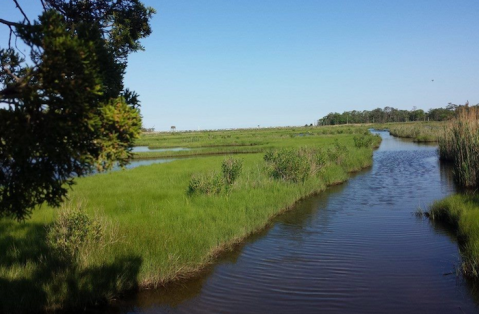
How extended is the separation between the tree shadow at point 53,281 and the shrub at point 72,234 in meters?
0.22

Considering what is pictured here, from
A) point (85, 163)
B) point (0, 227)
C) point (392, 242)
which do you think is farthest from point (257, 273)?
point (0, 227)

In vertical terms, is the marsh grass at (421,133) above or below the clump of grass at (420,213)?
above

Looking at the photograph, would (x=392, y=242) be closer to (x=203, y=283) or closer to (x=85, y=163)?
(x=203, y=283)

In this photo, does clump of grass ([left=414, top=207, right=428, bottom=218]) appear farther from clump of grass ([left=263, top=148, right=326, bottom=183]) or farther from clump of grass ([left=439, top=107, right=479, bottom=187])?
clump of grass ([left=263, top=148, right=326, bottom=183])

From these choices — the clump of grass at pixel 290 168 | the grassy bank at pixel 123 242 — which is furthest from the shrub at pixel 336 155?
the grassy bank at pixel 123 242

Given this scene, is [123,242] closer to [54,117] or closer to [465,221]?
[54,117]

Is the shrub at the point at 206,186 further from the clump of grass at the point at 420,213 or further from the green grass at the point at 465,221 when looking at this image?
the green grass at the point at 465,221

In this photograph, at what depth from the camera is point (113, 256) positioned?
880cm

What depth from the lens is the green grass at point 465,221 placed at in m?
9.20

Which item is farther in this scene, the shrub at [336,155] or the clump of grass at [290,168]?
the shrub at [336,155]

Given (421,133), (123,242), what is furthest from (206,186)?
(421,133)

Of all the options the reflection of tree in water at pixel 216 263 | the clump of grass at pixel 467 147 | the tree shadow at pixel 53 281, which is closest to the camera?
the tree shadow at pixel 53 281

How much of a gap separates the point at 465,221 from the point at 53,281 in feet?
40.8

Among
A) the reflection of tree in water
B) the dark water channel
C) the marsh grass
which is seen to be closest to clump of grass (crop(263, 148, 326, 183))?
the reflection of tree in water
